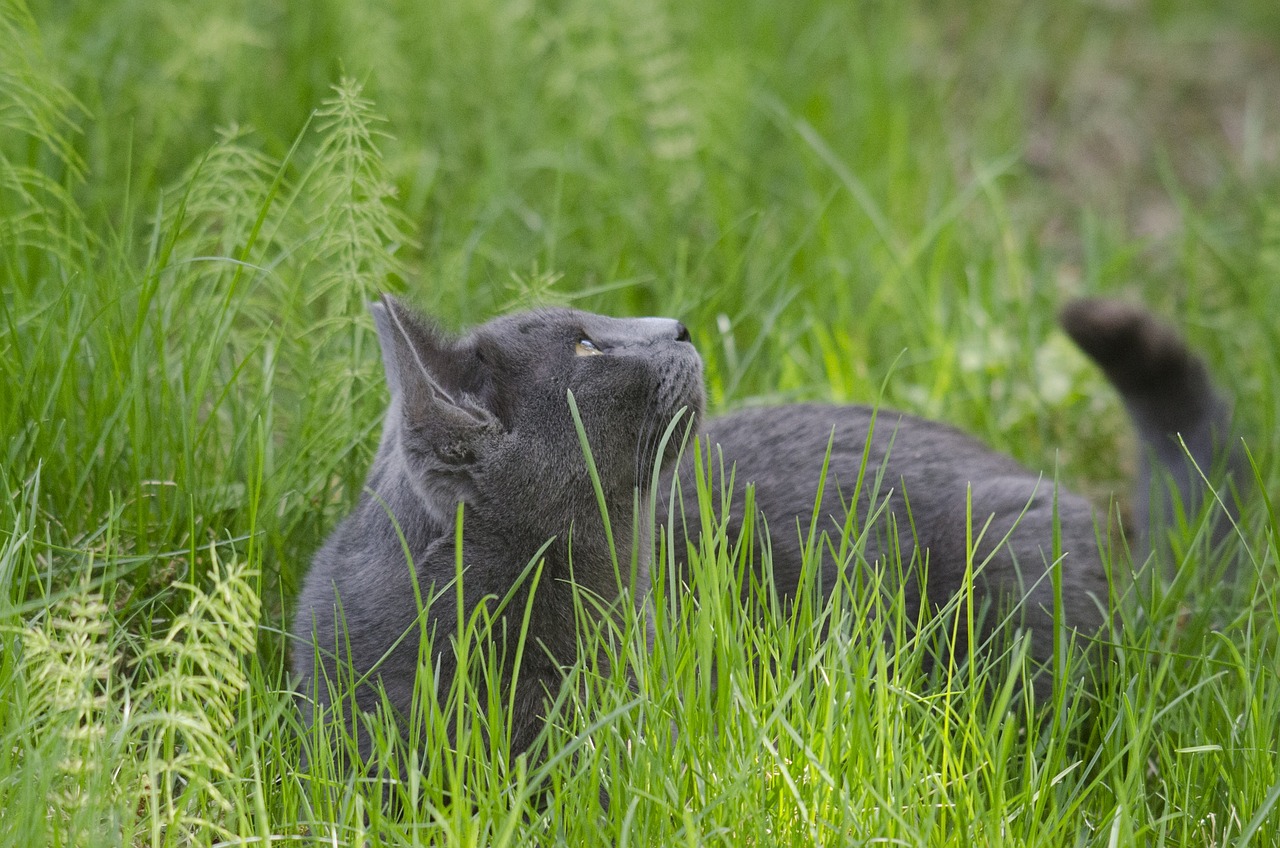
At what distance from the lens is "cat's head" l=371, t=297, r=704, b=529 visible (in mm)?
2045

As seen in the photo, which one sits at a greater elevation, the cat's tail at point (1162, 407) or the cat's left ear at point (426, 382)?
the cat's left ear at point (426, 382)

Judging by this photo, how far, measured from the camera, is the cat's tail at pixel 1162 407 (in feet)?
9.50

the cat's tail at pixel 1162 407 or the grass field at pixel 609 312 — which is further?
the cat's tail at pixel 1162 407

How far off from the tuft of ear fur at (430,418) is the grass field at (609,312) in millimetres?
341

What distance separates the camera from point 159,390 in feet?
8.36

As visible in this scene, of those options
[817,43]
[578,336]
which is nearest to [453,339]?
[578,336]

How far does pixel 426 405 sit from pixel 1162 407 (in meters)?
1.90

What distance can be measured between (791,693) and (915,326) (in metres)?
2.27

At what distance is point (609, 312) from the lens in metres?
3.21

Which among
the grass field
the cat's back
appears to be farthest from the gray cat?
the cat's back

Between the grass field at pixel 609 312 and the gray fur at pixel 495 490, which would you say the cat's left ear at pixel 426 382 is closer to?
the gray fur at pixel 495 490

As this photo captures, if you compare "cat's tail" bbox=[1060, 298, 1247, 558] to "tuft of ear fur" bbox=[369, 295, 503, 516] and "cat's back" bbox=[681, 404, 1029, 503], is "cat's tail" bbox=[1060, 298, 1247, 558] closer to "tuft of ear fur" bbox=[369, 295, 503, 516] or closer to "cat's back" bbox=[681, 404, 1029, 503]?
"cat's back" bbox=[681, 404, 1029, 503]

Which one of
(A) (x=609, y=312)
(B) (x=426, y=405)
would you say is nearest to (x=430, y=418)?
(B) (x=426, y=405)

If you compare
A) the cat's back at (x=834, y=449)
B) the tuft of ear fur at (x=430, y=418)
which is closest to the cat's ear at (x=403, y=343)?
the tuft of ear fur at (x=430, y=418)
